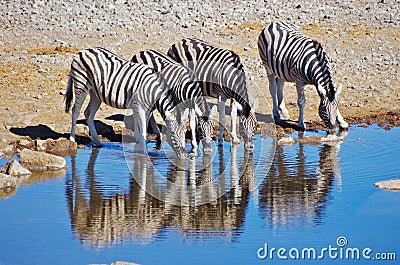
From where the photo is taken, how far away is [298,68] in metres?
12.9

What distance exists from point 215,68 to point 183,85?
3.38ft

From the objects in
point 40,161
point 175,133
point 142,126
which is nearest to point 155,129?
point 142,126

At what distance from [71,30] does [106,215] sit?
1170 cm

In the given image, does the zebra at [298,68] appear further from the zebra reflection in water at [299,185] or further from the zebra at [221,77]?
the zebra at [221,77]

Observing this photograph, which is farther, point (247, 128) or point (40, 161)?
point (247, 128)

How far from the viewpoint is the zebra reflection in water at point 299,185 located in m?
8.18

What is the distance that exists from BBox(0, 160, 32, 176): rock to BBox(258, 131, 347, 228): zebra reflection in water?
10.2 feet

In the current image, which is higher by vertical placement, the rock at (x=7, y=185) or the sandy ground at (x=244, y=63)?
the sandy ground at (x=244, y=63)

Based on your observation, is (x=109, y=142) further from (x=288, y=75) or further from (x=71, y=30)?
(x=71, y=30)

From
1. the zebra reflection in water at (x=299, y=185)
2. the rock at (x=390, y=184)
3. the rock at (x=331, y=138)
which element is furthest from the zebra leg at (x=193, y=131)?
the rock at (x=390, y=184)

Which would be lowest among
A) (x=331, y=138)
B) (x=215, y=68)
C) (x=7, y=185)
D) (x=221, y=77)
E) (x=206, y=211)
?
(x=206, y=211)

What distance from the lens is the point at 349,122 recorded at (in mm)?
13422

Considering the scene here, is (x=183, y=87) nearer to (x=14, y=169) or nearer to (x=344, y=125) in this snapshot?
(x=14, y=169)

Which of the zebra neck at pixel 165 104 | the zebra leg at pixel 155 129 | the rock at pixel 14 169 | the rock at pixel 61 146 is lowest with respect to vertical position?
the rock at pixel 14 169
